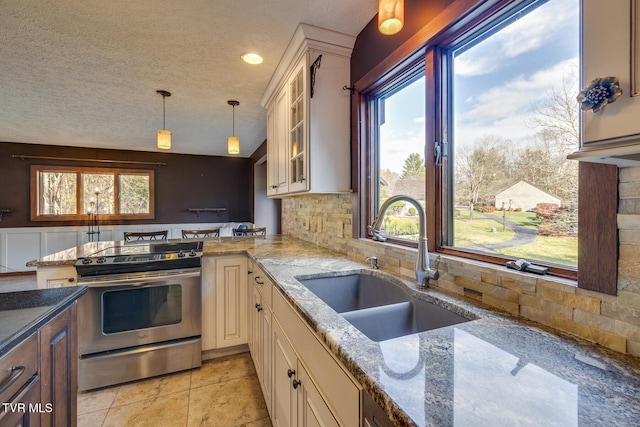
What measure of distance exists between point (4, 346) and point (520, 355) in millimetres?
1297

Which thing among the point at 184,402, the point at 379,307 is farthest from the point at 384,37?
the point at 184,402

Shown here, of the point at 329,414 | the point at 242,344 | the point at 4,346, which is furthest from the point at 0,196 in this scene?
the point at 329,414

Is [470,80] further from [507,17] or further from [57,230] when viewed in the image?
[57,230]

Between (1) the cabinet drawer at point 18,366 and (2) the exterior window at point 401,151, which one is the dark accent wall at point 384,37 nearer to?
(2) the exterior window at point 401,151

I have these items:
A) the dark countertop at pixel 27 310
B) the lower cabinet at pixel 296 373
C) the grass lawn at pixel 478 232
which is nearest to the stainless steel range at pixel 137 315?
the lower cabinet at pixel 296 373

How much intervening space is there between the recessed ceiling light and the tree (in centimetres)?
142

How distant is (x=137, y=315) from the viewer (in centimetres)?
196

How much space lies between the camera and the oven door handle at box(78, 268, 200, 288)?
1836mm

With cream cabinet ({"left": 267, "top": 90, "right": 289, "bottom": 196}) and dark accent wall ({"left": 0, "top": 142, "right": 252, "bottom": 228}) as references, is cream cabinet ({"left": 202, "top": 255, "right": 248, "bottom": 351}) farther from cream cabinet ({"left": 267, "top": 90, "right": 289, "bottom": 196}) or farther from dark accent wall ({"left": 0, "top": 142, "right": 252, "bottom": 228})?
dark accent wall ({"left": 0, "top": 142, "right": 252, "bottom": 228})

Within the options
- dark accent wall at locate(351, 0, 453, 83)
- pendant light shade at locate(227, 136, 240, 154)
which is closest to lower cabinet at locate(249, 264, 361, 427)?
dark accent wall at locate(351, 0, 453, 83)

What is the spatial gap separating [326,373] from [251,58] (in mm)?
2199

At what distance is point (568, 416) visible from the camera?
46cm

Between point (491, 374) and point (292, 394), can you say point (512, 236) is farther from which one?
point (292, 394)

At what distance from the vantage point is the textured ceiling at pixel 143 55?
5.29ft
